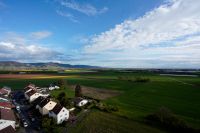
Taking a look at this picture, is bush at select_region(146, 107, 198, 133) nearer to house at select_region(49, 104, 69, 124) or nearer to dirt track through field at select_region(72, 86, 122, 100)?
house at select_region(49, 104, 69, 124)

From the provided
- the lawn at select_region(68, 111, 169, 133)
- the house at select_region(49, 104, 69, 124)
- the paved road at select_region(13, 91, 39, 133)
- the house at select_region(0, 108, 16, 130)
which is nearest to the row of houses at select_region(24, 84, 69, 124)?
the house at select_region(49, 104, 69, 124)

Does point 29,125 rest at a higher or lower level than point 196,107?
lower

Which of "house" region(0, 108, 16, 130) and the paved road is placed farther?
the paved road

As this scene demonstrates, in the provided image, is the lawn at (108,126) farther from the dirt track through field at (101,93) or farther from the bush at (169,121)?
the dirt track through field at (101,93)

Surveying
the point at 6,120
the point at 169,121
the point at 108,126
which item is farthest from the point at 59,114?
the point at 169,121

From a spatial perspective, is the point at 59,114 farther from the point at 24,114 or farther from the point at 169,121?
the point at 169,121

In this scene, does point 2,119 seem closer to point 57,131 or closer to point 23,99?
point 57,131

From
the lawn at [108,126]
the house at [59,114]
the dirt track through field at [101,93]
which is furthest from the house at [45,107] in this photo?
the dirt track through field at [101,93]

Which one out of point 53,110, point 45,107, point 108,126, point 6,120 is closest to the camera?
point 6,120

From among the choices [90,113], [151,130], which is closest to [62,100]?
[90,113]
